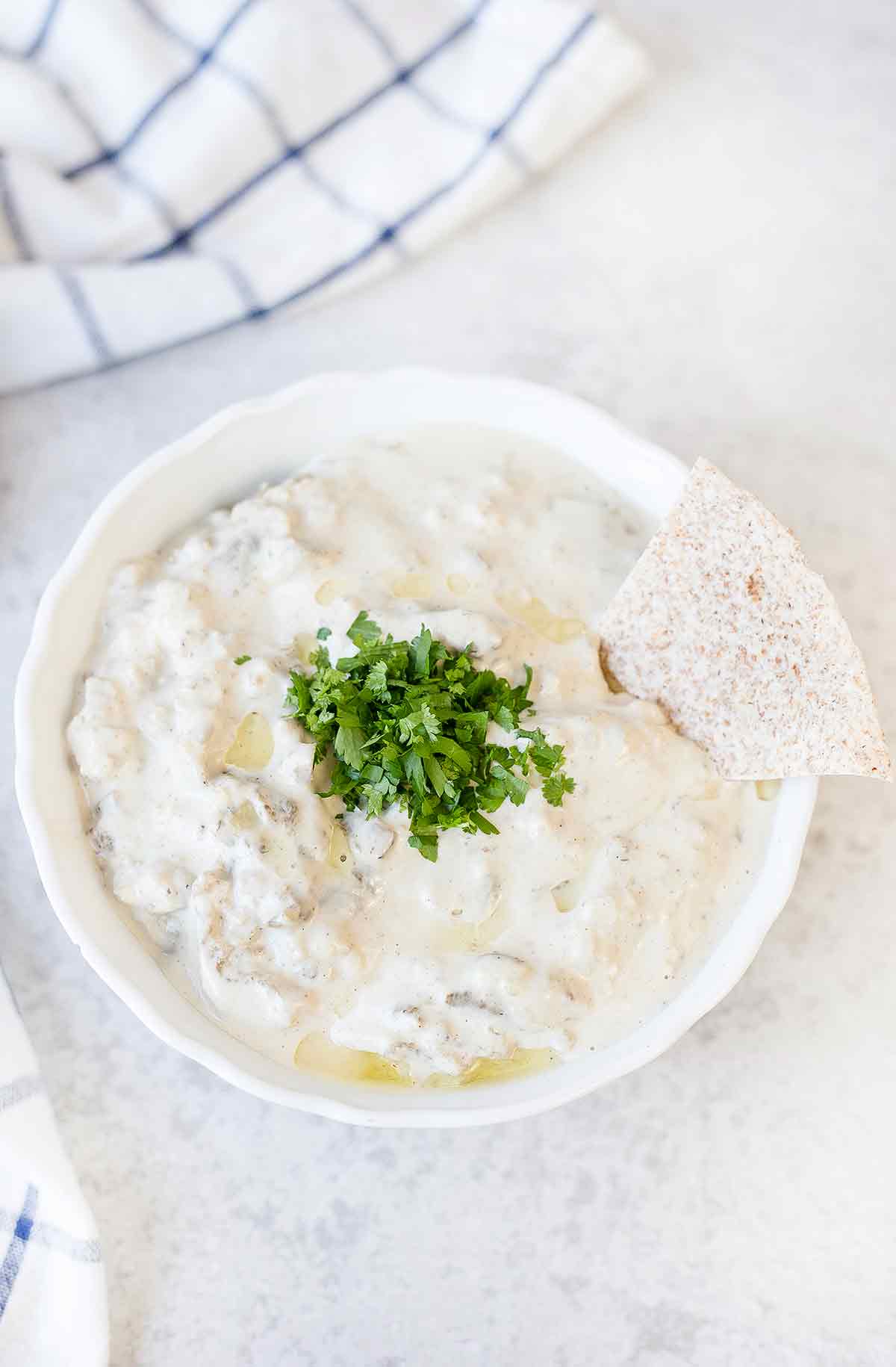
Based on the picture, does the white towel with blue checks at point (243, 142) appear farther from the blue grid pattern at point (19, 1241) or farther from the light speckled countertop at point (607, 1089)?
the blue grid pattern at point (19, 1241)

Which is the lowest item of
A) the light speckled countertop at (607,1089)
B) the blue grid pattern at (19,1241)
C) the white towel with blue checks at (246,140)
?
the blue grid pattern at (19,1241)

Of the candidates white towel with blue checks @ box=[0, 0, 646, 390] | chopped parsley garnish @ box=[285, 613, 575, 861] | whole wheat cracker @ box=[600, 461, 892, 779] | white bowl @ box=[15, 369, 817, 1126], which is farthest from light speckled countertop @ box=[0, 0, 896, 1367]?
chopped parsley garnish @ box=[285, 613, 575, 861]

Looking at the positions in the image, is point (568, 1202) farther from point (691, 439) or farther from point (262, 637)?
point (691, 439)

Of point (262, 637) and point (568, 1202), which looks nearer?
point (262, 637)

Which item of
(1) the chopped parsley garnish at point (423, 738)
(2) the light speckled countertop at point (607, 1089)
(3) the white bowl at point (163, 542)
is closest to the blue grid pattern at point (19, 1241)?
(2) the light speckled countertop at point (607, 1089)

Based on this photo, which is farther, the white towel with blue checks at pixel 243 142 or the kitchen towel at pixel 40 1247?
the white towel with blue checks at pixel 243 142

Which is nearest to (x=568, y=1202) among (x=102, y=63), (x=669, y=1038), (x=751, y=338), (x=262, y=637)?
(x=669, y=1038)

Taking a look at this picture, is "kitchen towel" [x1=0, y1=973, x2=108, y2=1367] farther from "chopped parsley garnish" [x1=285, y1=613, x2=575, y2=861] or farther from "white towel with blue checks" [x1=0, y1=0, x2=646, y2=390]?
"white towel with blue checks" [x1=0, y1=0, x2=646, y2=390]
